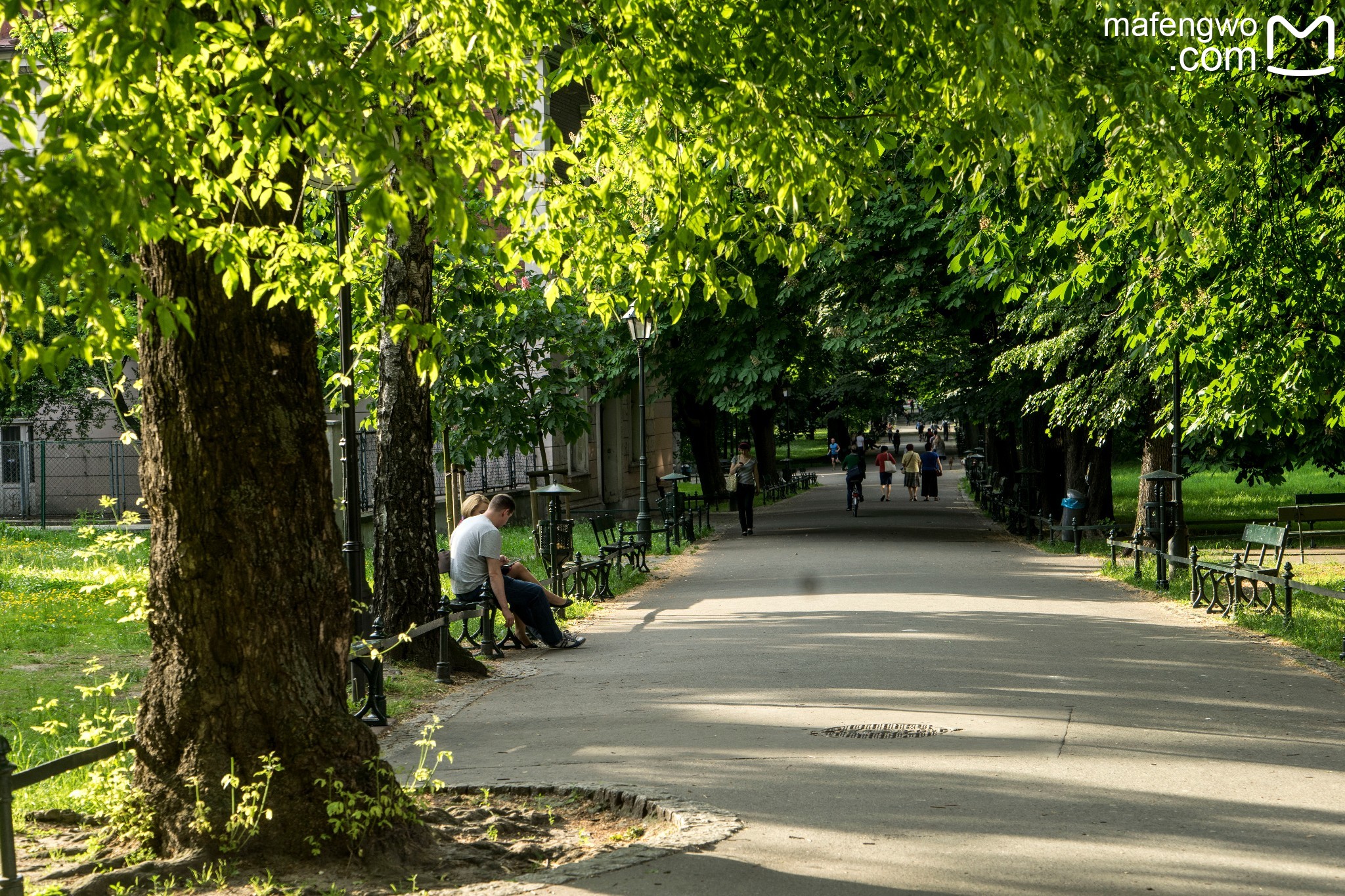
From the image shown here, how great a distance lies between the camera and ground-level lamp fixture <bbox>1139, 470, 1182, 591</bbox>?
677 inches

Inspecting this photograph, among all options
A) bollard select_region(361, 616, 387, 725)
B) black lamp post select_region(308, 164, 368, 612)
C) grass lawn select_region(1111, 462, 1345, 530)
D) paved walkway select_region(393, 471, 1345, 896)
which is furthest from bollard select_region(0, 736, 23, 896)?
grass lawn select_region(1111, 462, 1345, 530)

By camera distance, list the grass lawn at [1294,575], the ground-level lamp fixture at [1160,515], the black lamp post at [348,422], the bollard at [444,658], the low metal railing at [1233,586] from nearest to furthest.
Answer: the black lamp post at [348,422] < the bollard at [444,658] < the grass lawn at [1294,575] < the low metal railing at [1233,586] < the ground-level lamp fixture at [1160,515]

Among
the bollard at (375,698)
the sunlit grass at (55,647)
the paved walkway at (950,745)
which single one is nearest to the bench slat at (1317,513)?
the paved walkway at (950,745)

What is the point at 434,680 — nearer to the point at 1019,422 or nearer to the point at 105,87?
the point at 105,87

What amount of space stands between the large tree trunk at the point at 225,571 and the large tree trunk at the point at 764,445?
41.0 meters

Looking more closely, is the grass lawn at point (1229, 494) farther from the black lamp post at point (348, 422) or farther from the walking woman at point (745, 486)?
the black lamp post at point (348, 422)

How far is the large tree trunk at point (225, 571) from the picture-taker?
5.55m

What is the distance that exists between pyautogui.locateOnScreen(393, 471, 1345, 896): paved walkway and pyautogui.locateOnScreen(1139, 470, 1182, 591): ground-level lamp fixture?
1.85m

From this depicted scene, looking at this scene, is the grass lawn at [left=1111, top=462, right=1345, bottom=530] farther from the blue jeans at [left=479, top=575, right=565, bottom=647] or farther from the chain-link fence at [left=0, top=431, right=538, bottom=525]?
the blue jeans at [left=479, top=575, right=565, bottom=647]

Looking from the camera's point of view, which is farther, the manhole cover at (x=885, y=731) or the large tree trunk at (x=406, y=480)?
the large tree trunk at (x=406, y=480)

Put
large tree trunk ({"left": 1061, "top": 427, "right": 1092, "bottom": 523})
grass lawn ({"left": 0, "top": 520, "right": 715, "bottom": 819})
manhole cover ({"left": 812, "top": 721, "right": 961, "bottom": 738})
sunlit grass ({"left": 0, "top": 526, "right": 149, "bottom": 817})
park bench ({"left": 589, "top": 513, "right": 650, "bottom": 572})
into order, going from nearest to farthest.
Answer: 1. grass lawn ({"left": 0, "top": 520, "right": 715, "bottom": 819})
2. sunlit grass ({"left": 0, "top": 526, "right": 149, "bottom": 817})
3. manhole cover ({"left": 812, "top": 721, "right": 961, "bottom": 738})
4. park bench ({"left": 589, "top": 513, "right": 650, "bottom": 572})
5. large tree trunk ({"left": 1061, "top": 427, "right": 1092, "bottom": 523})

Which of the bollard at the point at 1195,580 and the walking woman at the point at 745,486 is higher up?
the walking woman at the point at 745,486

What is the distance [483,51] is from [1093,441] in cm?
1942

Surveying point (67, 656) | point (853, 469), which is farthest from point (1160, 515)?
point (853, 469)
